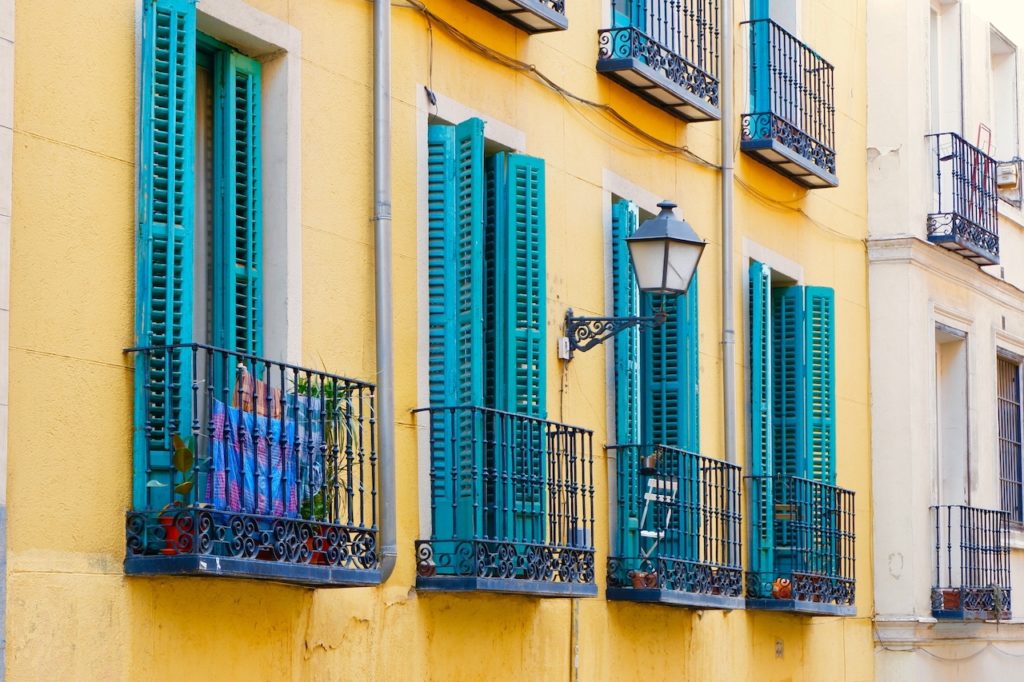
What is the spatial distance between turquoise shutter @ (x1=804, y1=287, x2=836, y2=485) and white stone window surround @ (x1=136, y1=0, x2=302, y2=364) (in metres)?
7.24

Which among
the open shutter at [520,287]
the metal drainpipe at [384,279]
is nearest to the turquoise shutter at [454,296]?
the open shutter at [520,287]

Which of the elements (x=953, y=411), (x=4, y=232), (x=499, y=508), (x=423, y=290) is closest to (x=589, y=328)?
(x=423, y=290)

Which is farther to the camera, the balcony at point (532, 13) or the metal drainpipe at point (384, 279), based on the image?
the balcony at point (532, 13)

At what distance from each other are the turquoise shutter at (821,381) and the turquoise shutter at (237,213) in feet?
24.3

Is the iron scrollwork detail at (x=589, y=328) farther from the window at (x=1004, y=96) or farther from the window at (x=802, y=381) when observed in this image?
the window at (x=1004, y=96)

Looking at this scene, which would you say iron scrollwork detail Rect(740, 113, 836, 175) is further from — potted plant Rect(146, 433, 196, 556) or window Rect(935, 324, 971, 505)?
potted plant Rect(146, 433, 196, 556)

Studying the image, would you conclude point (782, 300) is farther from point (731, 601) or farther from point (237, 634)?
point (237, 634)

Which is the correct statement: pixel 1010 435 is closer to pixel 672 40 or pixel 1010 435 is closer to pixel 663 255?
pixel 672 40

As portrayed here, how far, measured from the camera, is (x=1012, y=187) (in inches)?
808

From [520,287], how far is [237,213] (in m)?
2.38

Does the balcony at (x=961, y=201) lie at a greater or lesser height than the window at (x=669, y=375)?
greater

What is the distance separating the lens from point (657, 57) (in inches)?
549

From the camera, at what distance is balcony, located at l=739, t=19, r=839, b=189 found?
15.9 metres

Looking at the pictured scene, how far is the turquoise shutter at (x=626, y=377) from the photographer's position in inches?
525
